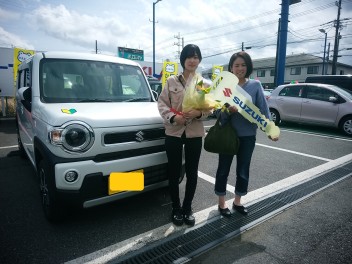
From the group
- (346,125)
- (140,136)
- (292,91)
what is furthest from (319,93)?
(140,136)

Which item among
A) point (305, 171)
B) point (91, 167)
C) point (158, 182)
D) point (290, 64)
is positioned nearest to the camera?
point (91, 167)

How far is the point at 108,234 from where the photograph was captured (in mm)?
2529

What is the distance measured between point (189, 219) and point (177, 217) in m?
0.13

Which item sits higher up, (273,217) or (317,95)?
(317,95)

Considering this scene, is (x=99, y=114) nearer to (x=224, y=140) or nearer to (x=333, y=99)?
(x=224, y=140)

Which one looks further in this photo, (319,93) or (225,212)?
(319,93)

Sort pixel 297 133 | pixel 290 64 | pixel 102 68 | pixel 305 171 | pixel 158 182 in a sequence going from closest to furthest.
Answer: pixel 158 182, pixel 102 68, pixel 305 171, pixel 297 133, pixel 290 64

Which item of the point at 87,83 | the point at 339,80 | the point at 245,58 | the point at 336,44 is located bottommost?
the point at 87,83

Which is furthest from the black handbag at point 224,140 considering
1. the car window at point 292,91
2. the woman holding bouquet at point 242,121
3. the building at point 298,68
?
the building at point 298,68

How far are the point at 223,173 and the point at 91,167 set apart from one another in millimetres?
1441

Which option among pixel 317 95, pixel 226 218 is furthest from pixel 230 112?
pixel 317 95

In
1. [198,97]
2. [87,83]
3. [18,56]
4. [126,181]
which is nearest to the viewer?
[198,97]

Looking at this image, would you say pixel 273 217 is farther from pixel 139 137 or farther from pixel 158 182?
pixel 139 137

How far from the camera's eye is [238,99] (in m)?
2.42
